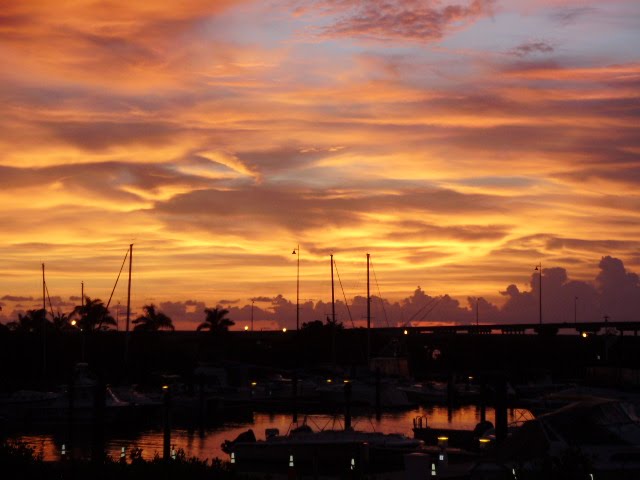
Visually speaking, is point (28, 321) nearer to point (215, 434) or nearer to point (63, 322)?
point (63, 322)

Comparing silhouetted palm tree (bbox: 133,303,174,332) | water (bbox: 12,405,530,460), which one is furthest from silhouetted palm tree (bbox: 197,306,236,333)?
water (bbox: 12,405,530,460)

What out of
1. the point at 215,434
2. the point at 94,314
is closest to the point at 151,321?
the point at 94,314

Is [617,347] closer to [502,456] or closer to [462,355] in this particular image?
[462,355]

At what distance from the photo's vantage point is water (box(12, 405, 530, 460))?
56062 millimetres

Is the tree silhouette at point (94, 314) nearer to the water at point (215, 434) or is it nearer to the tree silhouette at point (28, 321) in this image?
the tree silhouette at point (28, 321)

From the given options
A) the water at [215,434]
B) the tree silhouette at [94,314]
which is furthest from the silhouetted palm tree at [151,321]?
the water at [215,434]

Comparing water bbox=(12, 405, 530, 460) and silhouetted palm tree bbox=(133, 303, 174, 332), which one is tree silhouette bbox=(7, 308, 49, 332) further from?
water bbox=(12, 405, 530, 460)

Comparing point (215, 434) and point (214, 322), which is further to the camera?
point (214, 322)

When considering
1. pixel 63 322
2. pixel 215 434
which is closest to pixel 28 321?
pixel 63 322

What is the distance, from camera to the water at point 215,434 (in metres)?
56.1

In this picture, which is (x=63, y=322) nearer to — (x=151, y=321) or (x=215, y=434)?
(x=151, y=321)

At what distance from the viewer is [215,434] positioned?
6600 centimetres

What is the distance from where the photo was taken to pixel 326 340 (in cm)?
14438

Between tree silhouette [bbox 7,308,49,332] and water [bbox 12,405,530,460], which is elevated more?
tree silhouette [bbox 7,308,49,332]
